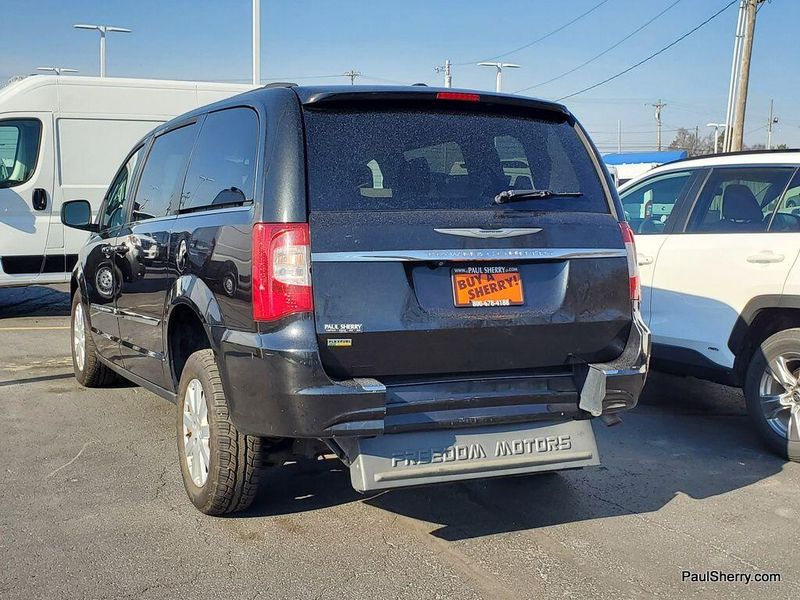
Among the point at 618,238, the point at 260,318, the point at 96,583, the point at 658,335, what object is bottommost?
the point at 96,583

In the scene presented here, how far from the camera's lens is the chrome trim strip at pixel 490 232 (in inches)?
150

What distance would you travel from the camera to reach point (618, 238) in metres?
4.22

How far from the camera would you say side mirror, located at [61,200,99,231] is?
6.61 metres

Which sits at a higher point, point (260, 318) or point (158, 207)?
point (158, 207)

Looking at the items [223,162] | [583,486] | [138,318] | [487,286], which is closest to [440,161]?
[487,286]

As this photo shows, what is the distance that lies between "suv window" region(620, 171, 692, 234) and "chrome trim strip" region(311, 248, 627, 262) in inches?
107

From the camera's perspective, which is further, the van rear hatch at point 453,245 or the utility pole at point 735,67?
the utility pole at point 735,67

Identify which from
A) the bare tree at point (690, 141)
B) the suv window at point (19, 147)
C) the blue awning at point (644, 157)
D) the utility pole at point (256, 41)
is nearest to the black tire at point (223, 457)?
the suv window at point (19, 147)

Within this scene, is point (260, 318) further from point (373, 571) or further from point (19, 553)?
point (19, 553)

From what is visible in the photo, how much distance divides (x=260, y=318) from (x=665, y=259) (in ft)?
12.2

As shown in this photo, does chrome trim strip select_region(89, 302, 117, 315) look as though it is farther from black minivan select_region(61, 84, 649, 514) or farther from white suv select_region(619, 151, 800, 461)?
white suv select_region(619, 151, 800, 461)

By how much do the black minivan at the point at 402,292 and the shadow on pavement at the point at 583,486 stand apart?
53cm

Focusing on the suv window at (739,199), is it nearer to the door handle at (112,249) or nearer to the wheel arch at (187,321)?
the wheel arch at (187,321)

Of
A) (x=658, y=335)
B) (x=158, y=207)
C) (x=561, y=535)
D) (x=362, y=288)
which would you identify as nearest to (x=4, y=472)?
(x=158, y=207)
